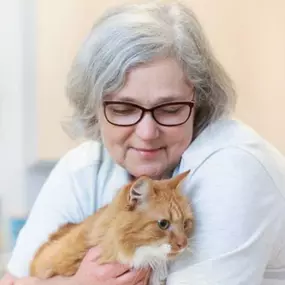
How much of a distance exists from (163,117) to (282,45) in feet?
3.56

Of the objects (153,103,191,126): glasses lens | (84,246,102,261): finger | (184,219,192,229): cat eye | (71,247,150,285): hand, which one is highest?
(153,103,191,126): glasses lens

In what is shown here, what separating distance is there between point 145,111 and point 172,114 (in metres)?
0.06

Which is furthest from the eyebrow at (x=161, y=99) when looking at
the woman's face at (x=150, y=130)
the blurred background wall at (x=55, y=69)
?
the blurred background wall at (x=55, y=69)

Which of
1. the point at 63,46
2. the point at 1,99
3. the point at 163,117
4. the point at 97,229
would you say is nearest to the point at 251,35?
the point at 63,46

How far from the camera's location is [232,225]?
109cm

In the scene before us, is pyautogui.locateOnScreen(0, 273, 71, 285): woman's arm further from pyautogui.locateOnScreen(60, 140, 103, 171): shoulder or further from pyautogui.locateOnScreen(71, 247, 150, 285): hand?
pyautogui.locateOnScreen(60, 140, 103, 171): shoulder

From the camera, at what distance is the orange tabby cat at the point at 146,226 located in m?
1.08

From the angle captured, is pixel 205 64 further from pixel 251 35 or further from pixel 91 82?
pixel 251 35

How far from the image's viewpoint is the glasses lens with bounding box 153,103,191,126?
1196 millimetres

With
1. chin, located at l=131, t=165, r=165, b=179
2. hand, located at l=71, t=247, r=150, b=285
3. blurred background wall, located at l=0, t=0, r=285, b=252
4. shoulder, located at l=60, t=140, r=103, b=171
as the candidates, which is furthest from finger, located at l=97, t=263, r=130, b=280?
blurred background wall, located at l=0, t=0, r=285, b=252

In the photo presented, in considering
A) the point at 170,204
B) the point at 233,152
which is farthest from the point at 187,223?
the point at 233,152

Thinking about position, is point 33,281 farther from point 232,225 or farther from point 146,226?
point 232,225

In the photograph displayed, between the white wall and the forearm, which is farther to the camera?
the white wall

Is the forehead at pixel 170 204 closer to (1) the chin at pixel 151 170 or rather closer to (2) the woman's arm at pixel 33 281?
(1) the chin at pixel 151 170
